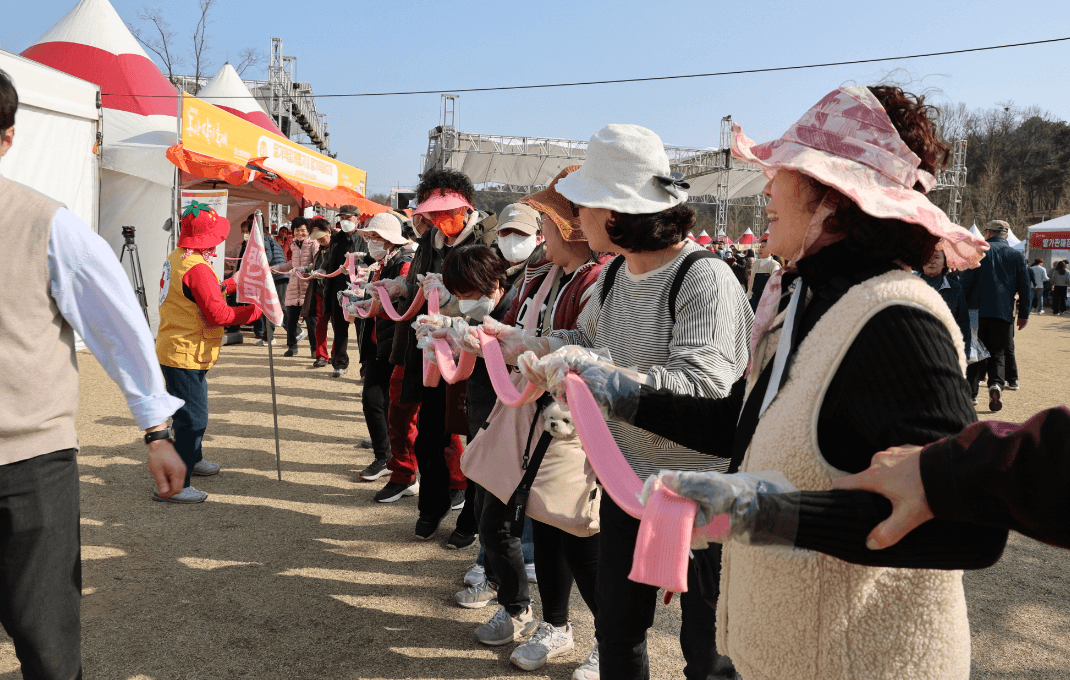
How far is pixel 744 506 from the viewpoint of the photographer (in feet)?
3.15

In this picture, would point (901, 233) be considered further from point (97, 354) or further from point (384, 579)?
point (384, 579)

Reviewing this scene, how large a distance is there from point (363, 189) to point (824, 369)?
18.4 metres

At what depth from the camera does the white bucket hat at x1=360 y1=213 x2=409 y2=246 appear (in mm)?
5718

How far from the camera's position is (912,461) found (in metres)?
0.91

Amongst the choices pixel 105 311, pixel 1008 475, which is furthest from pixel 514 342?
pixel 1008 475

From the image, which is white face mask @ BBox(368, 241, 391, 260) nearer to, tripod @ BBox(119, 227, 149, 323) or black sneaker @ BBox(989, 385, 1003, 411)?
tripod @ BBox(119, 227, 149, 323)

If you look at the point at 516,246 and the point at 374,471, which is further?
the point at 374,471

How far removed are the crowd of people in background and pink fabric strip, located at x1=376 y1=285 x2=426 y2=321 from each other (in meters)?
0.54

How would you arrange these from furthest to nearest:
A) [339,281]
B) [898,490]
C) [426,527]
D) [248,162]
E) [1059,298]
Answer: [1059,298] → [248,162] → [339,281] → [426,527] → [898,490]

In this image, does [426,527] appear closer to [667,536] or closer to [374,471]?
[374,471]

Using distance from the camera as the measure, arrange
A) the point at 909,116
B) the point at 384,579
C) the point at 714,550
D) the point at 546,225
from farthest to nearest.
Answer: the point at 384,579
the point at 546,225
the point at 714,550
the point at 909,116

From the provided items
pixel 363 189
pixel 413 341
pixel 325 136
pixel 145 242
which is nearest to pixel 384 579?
pixel 413 341

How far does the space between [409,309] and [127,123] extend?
857 cm

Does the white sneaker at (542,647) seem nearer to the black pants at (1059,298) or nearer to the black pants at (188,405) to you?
the black pants at (188,405)
